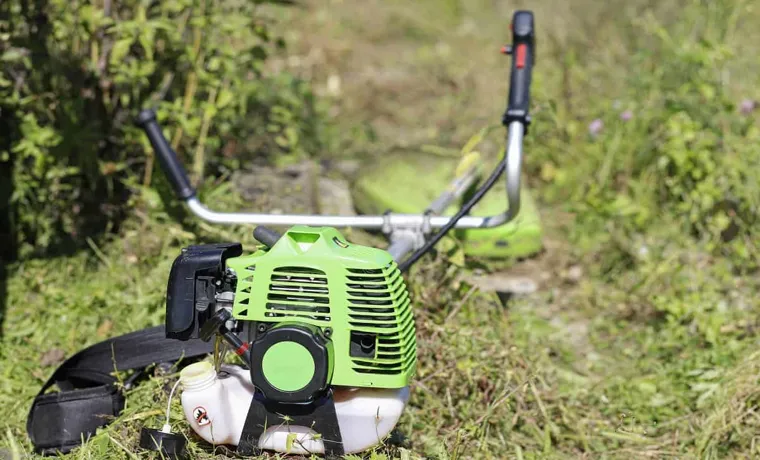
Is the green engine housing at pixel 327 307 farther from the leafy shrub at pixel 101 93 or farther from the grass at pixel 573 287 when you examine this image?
the leafy shrub at pixel 101 93

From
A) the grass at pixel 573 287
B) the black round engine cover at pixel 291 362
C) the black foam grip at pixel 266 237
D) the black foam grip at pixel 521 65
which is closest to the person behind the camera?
the black round engine cover at pixel 291 362

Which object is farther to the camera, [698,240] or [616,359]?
[698,240]

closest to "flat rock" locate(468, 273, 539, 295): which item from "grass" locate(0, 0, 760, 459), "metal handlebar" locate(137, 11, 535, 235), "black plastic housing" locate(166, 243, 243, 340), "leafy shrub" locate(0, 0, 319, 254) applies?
"grass" locate(0, 0, 760, 459)

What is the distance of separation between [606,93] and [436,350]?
259 centimetres

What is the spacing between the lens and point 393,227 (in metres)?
2.70

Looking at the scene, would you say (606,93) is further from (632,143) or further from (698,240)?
(698,240)

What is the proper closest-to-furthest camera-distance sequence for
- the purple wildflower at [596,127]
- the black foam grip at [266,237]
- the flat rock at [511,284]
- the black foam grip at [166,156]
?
the black foam grip at [266,237] < the black foam grip at [166,156] < the flat rock at [511,284] < the purple wildflower at [596,127]

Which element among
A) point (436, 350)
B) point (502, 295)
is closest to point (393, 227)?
point (436, 350)

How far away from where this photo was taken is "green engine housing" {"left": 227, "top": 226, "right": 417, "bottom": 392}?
1.81 meters

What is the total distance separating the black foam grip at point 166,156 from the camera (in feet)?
9.53

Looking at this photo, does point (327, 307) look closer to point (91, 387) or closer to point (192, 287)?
point (192, 287)

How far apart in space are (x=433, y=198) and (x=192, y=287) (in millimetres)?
1976

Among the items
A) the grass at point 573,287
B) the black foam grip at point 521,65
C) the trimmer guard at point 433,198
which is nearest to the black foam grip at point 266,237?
the grass at point 573,287

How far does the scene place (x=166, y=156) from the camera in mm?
2914
